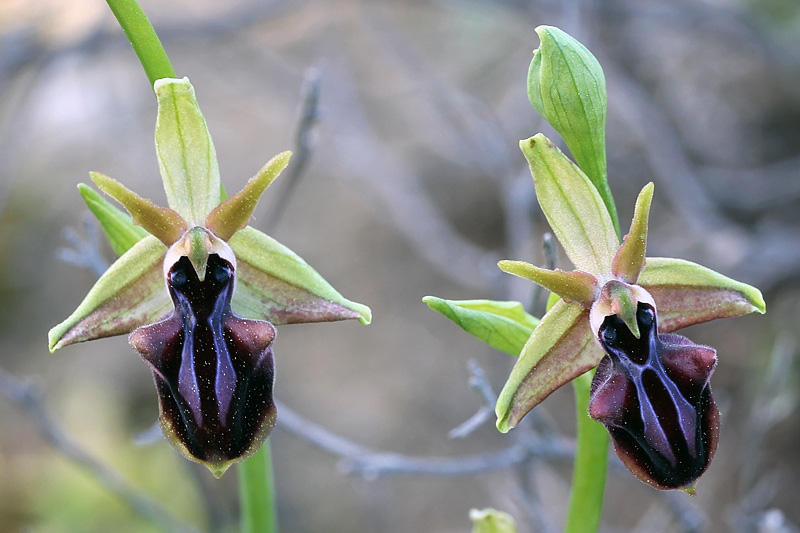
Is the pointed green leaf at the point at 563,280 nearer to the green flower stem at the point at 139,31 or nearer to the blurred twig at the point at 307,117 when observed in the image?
the green flower stem at the point at 139,31

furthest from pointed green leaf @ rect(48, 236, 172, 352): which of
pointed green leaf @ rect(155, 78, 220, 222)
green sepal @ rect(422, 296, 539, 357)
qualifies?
green sepal @ rect(422, 296, 539, 357)

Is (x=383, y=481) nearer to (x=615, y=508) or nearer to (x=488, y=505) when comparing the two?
(x=488, y=505)

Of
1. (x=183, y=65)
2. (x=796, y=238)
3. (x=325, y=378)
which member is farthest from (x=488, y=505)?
(x=183, y=65)

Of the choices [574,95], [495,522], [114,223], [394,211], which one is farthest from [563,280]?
[394,211]

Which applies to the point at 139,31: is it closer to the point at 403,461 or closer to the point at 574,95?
the point at 574,95

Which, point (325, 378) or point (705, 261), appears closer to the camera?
point (705, 261)
